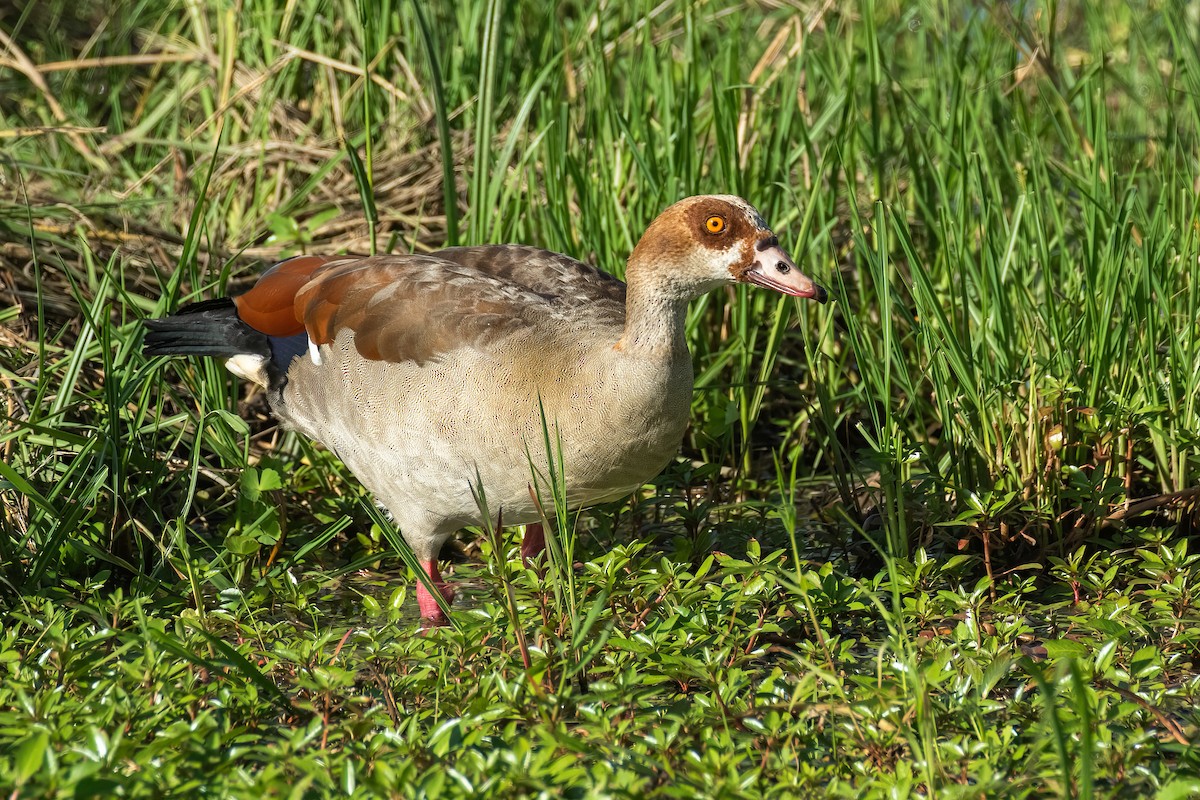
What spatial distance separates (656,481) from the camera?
13.6 ft

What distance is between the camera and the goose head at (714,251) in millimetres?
3348

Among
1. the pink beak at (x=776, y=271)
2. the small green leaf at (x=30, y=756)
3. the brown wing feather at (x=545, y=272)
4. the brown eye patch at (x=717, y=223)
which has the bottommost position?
the small green leaf at (x=30, y=756)

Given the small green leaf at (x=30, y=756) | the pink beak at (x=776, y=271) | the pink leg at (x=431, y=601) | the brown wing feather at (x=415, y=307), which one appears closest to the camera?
the small green leaf at (x=30, y=756)

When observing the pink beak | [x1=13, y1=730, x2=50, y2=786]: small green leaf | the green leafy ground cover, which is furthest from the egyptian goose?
[x1=13, y1=730, x2=50, y2=786]: small green leaf

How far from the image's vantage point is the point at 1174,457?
12.2 feet

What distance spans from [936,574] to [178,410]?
8.48ft

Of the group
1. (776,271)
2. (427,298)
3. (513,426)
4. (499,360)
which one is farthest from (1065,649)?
(427,298)

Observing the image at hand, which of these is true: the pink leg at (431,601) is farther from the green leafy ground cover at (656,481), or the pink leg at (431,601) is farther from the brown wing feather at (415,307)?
the brown wing feather at (415,307)

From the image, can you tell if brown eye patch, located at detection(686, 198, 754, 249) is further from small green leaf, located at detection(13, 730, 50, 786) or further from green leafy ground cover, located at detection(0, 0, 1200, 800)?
small green leaf, located at detection(13, 730, 50, 786)

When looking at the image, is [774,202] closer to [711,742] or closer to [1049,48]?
[1049,48]

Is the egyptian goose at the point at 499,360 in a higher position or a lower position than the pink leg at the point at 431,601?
higher

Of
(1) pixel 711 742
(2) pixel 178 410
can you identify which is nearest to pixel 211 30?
(2) pixel 178 410

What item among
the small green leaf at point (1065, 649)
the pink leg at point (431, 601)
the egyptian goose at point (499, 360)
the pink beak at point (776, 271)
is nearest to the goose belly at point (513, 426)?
the egyptian goose at point (499, 360)

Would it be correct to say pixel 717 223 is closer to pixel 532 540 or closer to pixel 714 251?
pixel 714 251
